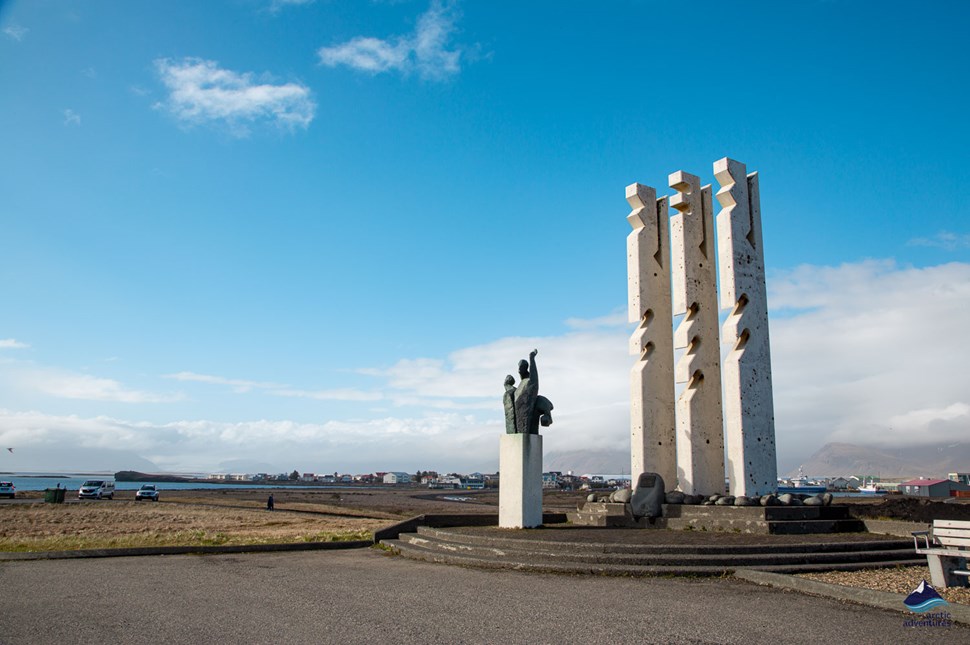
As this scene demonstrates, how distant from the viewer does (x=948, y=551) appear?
8930 millimetres

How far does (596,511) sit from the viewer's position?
17422mm

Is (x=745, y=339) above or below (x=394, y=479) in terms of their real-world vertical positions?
above

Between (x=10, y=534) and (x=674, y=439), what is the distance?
20851 millimetres

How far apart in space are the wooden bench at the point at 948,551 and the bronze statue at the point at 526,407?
8102 mm

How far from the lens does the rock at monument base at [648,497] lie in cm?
1672

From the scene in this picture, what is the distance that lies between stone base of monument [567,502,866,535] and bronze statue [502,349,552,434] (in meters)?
2.88

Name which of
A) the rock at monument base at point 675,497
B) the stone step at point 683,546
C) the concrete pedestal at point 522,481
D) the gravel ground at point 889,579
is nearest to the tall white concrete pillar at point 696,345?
the rock at monument base at point 675,497

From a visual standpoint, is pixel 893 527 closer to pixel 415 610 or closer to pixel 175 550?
pixel 415 610

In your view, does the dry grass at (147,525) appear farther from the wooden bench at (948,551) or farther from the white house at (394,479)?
the white house at (394,479)

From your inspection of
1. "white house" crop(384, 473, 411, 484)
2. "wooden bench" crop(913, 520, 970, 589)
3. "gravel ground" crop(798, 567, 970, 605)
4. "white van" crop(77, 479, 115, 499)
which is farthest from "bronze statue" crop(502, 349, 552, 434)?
"white house" crop(384, 473, 411, 484)

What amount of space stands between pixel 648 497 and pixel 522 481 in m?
3.29

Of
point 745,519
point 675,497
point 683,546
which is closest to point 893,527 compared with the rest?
point 745,519

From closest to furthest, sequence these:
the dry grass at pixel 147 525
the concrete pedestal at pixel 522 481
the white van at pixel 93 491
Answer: the concrete pedestal at pixel 522 481, the dry grass at pixel 147 525, the white van at pixel 93 491

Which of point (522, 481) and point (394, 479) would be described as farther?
point (394, 479)
